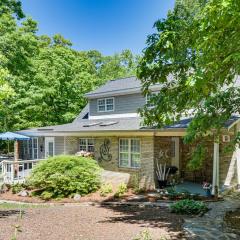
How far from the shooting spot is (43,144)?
27.3 meters

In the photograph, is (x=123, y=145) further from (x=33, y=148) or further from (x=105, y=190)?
(x=33, y=148)

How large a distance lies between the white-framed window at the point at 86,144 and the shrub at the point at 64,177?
5.58 meters

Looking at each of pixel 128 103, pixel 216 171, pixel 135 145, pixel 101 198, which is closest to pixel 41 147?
pixel 128 103

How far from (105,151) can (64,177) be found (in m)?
5.47

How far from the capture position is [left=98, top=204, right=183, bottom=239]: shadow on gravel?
934 cm

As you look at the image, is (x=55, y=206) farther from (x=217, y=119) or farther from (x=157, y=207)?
(x=217, y=119)

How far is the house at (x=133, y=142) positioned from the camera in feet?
48.5

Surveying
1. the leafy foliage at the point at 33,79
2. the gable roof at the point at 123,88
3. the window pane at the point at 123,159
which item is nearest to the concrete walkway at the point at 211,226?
the window pane at the point at 123,159

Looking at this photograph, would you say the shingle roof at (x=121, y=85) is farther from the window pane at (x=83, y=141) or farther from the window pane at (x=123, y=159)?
the window pane at (x=123, y=159)

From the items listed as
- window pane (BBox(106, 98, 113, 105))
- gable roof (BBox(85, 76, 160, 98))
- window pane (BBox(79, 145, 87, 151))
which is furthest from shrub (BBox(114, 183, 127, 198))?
window pane (BBox(106, 98, 113, 105))

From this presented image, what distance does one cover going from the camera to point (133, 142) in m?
17.9

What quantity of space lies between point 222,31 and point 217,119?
4075mm

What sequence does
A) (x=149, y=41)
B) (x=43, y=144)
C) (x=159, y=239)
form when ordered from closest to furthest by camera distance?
(x=159, y=239) → (x=149, y=41) → (x=43, y=144)

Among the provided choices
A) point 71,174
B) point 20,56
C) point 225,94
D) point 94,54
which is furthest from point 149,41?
point 94,54
